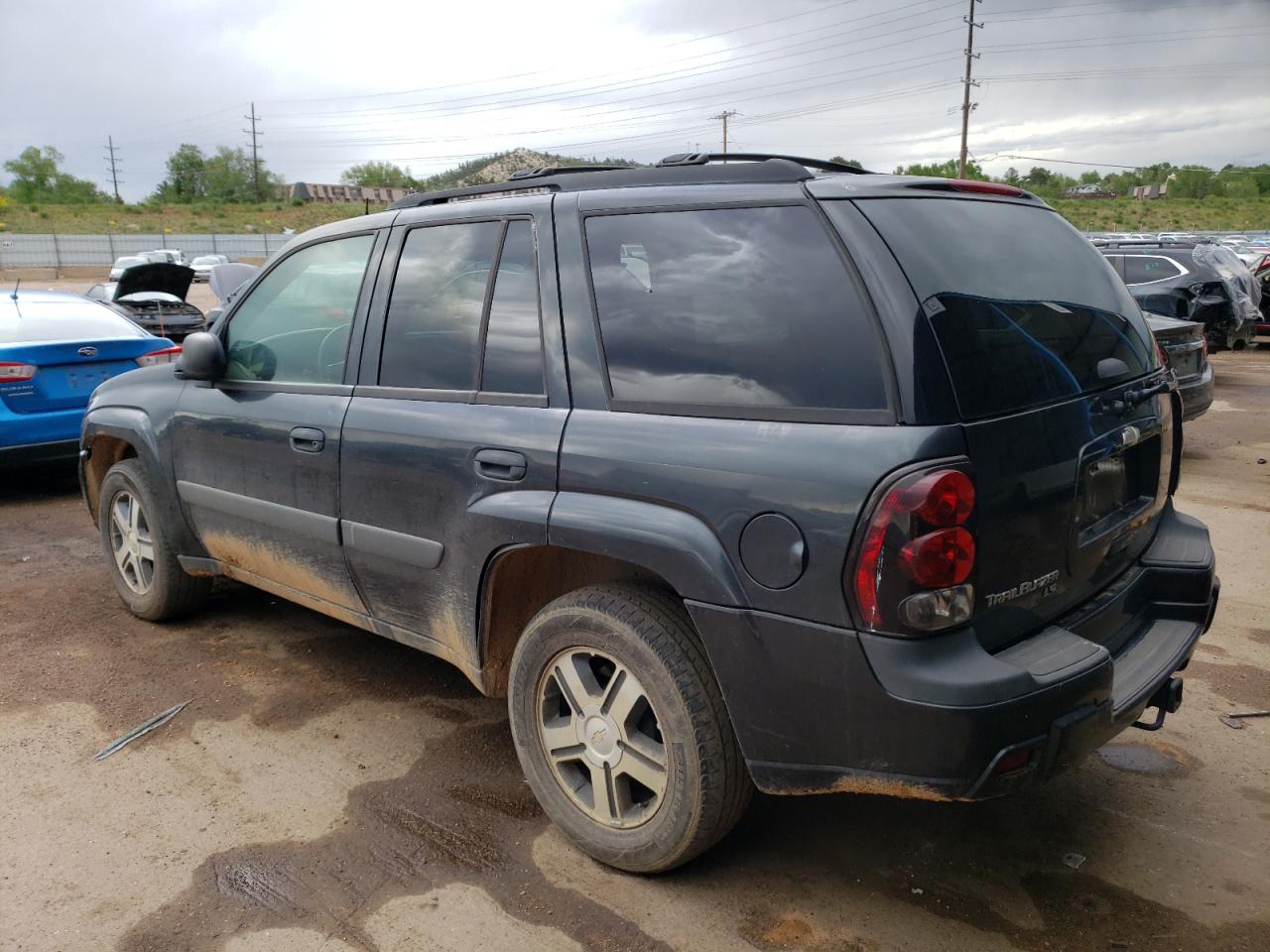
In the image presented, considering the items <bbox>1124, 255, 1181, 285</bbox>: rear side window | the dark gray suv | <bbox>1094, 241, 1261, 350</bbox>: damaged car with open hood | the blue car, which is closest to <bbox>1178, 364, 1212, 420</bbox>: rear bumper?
<bbox>1094, 241, 1261, 350</bbox>: damaged car with open hood

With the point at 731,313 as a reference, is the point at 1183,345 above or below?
below

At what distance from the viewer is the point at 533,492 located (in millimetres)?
2875

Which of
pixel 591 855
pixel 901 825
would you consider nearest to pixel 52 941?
pixel 591 855

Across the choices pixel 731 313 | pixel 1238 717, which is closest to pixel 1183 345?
pixel 1238 717

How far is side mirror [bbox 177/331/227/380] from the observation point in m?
4.04

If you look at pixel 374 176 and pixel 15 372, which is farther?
pixel 374 176

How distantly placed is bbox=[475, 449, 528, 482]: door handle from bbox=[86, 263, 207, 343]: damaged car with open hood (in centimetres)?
1236

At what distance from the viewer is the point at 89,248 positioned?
5531cm

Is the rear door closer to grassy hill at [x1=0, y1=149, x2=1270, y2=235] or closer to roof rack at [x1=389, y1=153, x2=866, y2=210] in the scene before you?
roof rack at [x1=389, y1=153, x2=866, y2=210]

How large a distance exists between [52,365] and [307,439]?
14.5 feet

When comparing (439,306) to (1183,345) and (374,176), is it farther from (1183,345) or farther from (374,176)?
(374,176)

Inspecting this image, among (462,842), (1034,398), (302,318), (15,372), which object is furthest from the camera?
(15,372)

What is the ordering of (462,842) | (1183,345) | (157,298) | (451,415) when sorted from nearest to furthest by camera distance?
(462,842) < (451,415) < (1183,345) < (157,298)

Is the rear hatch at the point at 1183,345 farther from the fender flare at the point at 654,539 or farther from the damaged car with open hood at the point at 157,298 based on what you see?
the damaged car with open hood at the point at 157,298
